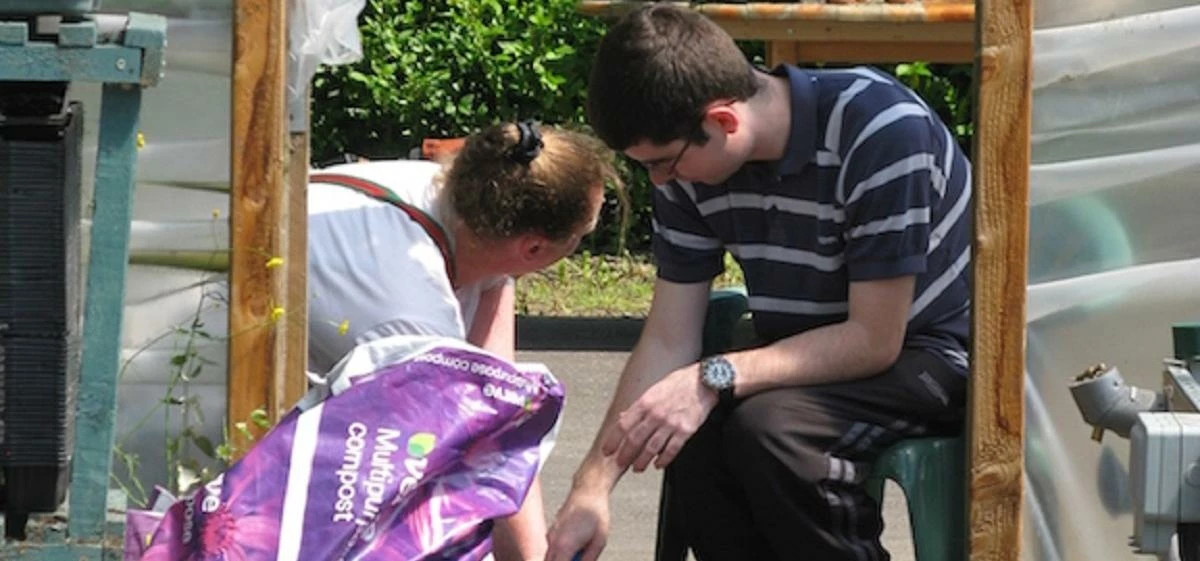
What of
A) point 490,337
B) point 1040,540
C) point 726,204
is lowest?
point 1040,540

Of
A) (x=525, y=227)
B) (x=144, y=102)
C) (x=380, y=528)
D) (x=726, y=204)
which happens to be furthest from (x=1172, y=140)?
(x=144, y=102)

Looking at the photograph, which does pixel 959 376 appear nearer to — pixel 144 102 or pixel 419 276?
pixel 419 276

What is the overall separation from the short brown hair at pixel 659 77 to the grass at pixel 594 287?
423 centimetres

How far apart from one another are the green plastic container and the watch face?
1.12 metres

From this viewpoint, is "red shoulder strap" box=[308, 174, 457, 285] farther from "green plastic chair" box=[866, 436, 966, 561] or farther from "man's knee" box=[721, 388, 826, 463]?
"green plastic chair" box=[866, 436, 966, 561]

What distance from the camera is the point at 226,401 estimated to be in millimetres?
3377

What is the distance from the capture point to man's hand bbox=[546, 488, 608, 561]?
9.82 feet

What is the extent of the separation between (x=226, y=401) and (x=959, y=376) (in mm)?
1204

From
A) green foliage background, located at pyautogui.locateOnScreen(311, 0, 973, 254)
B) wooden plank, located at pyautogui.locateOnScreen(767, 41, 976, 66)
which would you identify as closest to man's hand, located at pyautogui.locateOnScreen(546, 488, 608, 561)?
wooden plank, located at pyautogui.locateOnScreen(767, 41, 976, 66)

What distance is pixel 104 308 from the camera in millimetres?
2506

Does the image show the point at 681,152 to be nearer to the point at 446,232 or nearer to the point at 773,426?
the point at 773,426

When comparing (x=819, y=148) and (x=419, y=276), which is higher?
(x=819, y=148)

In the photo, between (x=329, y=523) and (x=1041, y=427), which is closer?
(x=329, y=523)

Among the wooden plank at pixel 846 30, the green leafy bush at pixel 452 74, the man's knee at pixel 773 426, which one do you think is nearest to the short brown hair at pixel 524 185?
the man's knee at pixel 773 426
